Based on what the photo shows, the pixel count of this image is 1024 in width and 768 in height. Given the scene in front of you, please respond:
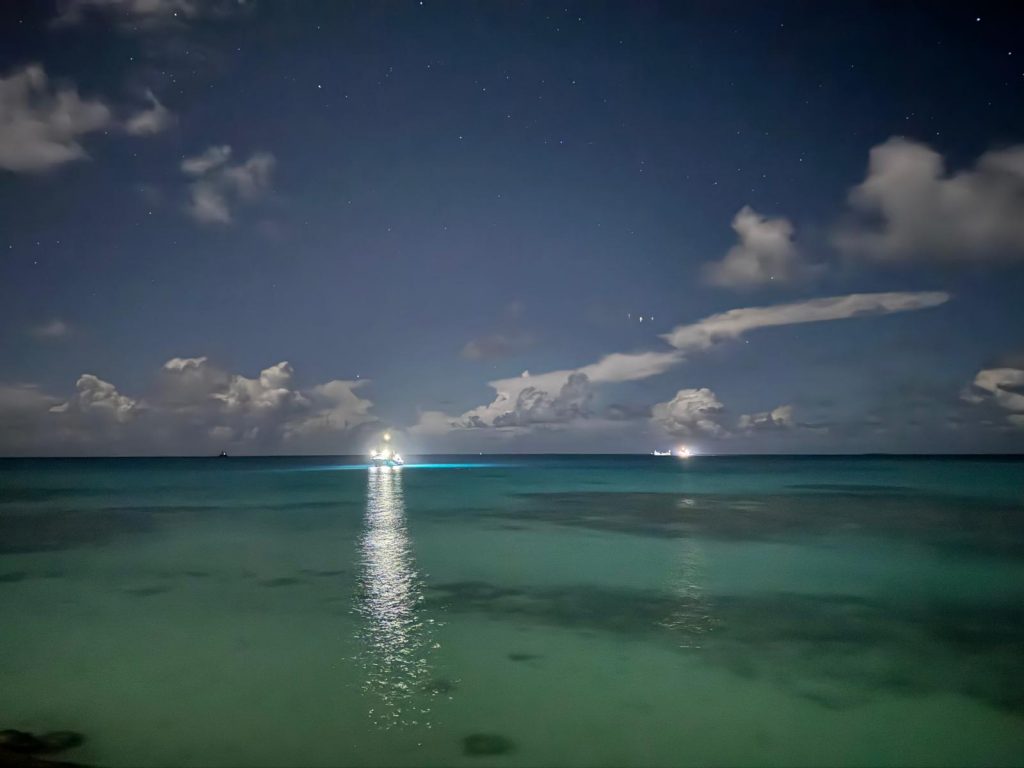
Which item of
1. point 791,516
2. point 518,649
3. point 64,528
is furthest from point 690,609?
point 64,528

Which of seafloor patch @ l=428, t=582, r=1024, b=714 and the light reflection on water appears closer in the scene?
the light reflection on water

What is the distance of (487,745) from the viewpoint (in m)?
10.6

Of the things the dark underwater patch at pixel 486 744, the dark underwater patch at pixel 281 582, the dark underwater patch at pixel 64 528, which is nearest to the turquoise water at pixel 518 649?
the dark underwater patch at pixel 486 744

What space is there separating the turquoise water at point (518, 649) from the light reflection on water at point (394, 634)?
86 millimetres

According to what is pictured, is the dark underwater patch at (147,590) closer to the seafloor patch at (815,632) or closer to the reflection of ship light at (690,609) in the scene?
the seafloor patch at (815,632)

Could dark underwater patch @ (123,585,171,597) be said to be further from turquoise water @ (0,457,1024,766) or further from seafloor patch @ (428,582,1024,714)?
seafloor patch @ (428,582,1024,714)

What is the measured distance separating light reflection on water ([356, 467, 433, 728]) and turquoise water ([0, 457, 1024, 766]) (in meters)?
0.09

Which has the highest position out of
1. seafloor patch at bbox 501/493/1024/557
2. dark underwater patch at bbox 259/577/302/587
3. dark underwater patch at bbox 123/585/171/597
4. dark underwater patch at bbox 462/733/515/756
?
dark underwater patch at bbox 462/733/515/756

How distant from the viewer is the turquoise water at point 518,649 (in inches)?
429

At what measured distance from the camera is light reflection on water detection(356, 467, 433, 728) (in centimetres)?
1199

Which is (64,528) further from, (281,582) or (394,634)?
(394,634)

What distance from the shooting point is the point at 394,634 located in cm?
1669

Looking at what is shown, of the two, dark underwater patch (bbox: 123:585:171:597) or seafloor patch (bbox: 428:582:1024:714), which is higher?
dark underwater patch (bbox: 123:585:171:597)

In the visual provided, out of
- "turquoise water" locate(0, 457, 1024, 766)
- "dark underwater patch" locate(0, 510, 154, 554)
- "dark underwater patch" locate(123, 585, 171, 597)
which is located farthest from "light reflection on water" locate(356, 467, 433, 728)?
"dark underwater patch" locate(0, 510, 154, 554)
